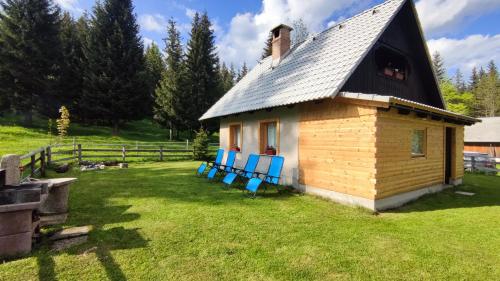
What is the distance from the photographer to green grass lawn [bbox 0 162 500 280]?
3.38 meters

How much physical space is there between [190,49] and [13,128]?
1802 cm

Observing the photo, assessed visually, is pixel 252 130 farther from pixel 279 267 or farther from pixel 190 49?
pixel 190 49

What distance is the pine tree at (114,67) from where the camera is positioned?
81.1ft

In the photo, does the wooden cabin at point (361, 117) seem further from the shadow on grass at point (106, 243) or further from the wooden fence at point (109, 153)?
the wooden fence at point (109, 153)

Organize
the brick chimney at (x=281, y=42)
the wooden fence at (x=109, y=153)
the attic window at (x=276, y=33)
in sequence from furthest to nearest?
the wooden fence at (x=109, y=153) < the attic window at (x=276, y=33) < the brick chimney at (x=281, y=42)

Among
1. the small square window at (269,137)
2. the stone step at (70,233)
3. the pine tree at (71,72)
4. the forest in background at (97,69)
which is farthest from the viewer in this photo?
the pine tree at (71,72)

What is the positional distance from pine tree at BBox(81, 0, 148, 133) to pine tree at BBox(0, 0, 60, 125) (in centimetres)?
318

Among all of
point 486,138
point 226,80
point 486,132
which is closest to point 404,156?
point 486,138

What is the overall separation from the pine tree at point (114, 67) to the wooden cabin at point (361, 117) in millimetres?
17940

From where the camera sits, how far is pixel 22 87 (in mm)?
23953

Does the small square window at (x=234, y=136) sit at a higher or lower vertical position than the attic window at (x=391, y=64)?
lower

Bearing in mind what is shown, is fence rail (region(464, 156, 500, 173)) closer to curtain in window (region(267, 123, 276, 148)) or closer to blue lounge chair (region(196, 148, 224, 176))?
curtain in window (region(267, 123, 276, 148))

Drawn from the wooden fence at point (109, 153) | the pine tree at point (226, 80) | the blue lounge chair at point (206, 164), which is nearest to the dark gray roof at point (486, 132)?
the wooden fence at point (109, 153)

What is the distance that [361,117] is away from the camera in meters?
6.42
